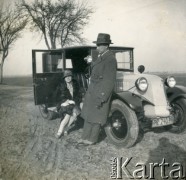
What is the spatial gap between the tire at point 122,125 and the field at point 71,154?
0.35 feet

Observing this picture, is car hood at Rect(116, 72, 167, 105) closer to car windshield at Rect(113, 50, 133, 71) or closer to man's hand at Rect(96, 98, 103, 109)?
car windshield at Rect(113, 50, 133, 71)

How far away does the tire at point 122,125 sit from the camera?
363cm

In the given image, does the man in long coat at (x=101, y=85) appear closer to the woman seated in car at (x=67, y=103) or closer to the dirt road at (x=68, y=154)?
the dirt road at (x=68, y=154)

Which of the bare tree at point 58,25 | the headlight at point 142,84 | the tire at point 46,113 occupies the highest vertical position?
the bare tree at point 58,25

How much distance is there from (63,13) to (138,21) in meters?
5.27

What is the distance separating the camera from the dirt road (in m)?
2.99

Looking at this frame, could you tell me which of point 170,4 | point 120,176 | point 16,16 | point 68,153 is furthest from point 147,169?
point 16,16

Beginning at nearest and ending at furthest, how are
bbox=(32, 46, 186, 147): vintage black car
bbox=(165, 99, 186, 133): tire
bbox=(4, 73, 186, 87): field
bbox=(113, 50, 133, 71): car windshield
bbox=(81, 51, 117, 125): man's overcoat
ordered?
1. bbox=(81, 51, 117, 125): man's overcoat
2. bbox=(32, 46, 186, 147): vintage black car
3. bbox=(165, 99, 186, 133): tire
4. bbox=(113, 50, 133, 71): car windshield
5. bbox=(4, 73, 186, 87): field

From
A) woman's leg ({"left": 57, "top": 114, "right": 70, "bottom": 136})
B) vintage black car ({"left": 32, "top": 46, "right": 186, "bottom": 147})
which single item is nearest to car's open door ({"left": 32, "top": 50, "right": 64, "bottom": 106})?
vintage black car ({"left": 32, "top": 46, "right": 186, "bottom": 147})

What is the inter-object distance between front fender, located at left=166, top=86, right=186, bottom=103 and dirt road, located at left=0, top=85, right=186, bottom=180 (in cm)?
59

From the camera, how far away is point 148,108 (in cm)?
407

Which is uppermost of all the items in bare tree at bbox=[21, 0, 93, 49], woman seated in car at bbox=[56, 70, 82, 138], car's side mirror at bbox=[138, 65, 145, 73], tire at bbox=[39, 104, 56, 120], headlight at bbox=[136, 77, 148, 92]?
bare tree at bbox=[21, 0, 93, 49]

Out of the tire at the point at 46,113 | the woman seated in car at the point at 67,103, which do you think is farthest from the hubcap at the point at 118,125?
the tire at the point at 46,113

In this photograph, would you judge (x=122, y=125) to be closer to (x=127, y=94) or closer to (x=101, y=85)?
(x=127, y=94)
